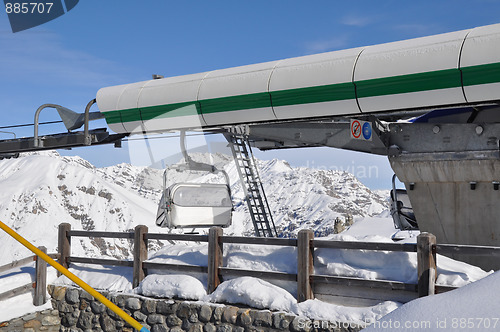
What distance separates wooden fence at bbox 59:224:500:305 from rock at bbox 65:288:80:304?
138 centimetres

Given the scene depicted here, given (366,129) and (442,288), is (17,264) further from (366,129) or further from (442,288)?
(442,288)

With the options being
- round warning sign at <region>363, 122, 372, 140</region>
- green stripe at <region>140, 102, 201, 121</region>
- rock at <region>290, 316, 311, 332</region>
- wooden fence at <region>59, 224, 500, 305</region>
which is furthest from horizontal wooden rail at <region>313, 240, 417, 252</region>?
green stripe at <region>140, 102, 201, 121</region>

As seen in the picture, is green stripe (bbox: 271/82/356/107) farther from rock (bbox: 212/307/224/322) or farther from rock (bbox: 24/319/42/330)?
rock (bbox: 24/319/42/330)

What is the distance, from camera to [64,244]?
12258 millimetres

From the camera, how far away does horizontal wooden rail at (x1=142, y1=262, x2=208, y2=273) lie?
10094 millimetres

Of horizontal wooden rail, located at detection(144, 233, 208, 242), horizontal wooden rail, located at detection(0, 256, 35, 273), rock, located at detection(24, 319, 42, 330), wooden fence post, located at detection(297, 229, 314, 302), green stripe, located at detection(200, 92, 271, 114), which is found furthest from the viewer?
horizontal wooden rail, located at detection(0, 256, 35, 273)

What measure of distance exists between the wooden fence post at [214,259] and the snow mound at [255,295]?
16 centimetres

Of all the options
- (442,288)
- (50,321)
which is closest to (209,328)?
(442,288)

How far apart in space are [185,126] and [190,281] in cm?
280

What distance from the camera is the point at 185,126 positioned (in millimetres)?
10617

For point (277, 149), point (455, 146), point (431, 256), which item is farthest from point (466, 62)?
point (277, 149)

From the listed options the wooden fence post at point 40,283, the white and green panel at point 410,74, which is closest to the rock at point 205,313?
the wooden fence post at point 40,283

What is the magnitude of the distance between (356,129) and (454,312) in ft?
13.1

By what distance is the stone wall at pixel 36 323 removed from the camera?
11258mm
